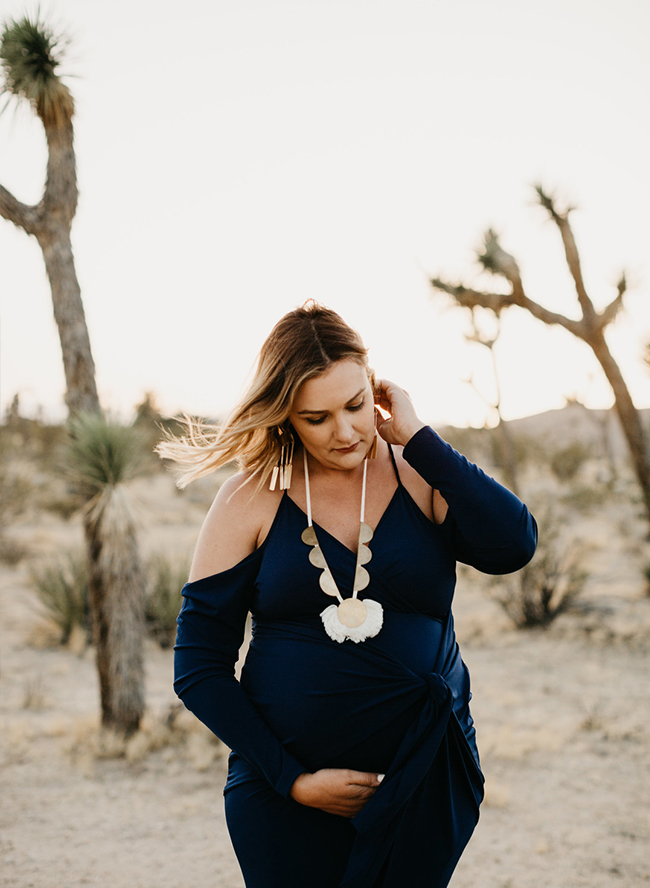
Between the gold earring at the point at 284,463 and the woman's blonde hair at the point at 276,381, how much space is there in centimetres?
1

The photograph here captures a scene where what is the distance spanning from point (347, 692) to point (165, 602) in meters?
6.99

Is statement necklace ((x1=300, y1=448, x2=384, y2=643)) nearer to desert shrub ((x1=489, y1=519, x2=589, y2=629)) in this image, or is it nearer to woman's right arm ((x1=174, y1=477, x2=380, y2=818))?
woman's right arm ((x1=174, y1=477, x2=380, y2=818))

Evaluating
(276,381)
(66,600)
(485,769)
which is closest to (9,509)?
(66,600)

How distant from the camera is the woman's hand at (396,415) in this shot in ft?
6.27

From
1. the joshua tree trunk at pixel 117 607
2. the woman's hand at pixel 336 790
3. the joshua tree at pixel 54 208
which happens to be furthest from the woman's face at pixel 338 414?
the joshua tree at pixel 54 208

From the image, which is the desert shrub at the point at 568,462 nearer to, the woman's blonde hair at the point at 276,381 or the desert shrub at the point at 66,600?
the desert shrub at the point at 66,600

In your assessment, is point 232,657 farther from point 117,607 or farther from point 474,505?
point 117,607

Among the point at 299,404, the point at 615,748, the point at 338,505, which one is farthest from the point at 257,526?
the point at 615,748

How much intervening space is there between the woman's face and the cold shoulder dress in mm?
153

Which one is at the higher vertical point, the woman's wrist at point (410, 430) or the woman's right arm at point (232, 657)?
the woman's wrist at point (410, 430)

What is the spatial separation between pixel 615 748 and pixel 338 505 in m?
4.49

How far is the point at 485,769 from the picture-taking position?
16.2ft

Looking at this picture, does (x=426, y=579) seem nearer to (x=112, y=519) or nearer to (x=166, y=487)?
(x=112, y=519)

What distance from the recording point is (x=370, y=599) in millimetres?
1797
